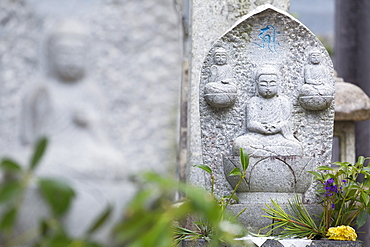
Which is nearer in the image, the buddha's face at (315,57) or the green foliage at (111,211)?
the green foliage at (111,211)

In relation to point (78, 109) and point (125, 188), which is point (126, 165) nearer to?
point (125, 188)

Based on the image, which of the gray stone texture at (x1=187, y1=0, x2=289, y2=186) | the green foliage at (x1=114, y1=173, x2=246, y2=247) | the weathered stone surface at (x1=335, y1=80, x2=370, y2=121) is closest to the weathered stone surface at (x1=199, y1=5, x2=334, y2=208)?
the gray stone texture at (x1=187, y1=0, x2=289, y2=186)

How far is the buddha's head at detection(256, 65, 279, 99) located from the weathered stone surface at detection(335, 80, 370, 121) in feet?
8.05

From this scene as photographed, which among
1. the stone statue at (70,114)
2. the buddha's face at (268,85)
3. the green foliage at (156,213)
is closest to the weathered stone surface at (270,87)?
the buddha's face at (268,85)

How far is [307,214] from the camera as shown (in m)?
2.96

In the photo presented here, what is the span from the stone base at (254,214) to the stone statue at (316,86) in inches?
29.0

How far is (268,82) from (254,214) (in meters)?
0.86

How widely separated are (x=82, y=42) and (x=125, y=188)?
9.3 inches

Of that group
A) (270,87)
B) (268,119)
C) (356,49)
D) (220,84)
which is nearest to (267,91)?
(270,87)

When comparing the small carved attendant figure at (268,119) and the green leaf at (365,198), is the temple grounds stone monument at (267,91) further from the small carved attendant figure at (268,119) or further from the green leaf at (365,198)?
Result: the green leaf at (365,198)

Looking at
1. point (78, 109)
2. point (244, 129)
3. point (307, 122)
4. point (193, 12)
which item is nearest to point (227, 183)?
point (244, 129)

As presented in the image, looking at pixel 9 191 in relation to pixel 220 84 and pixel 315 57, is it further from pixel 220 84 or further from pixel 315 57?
pixel 315 57

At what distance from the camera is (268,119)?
11.5ft

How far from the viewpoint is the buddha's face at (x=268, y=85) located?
3504 millimetres
